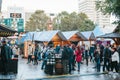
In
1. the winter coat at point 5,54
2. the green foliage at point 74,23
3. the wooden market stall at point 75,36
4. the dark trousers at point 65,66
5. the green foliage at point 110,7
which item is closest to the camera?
the winter coat at point 5,54

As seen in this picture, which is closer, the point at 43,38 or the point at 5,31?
the point at 5,31

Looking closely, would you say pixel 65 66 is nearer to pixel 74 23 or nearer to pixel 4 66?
pixel 4 66

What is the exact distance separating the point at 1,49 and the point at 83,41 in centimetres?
2673

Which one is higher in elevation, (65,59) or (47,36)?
(47,36)

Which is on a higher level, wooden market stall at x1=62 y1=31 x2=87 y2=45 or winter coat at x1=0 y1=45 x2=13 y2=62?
wooden market stall at x1=62 y1=31 x2=87 y2=45

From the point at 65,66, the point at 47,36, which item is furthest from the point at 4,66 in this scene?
the point at 47,36

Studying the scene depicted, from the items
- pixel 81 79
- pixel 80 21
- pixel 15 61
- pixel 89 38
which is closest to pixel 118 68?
pixel 81 79

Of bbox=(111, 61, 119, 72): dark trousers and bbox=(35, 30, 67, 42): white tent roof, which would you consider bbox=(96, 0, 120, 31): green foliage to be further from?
bbox=(35, 30, 67, 42): white tent roof

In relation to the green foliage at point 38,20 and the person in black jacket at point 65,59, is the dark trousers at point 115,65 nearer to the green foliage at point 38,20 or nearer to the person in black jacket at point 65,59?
the person in black jacket at point 65,59

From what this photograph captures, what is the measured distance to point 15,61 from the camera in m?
18.4

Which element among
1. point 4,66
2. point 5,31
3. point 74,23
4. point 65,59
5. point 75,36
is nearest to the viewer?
point 4,66

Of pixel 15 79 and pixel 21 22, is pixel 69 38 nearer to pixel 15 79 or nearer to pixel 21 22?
pixel 21 22

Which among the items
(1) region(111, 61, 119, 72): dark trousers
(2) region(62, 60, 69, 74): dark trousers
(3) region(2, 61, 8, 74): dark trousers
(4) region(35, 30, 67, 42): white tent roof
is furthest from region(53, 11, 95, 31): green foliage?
(3) region(2, 61, 8, 74): dark trousers

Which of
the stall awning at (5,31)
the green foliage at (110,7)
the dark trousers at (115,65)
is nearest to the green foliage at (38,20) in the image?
the green foliage at (110,7)
